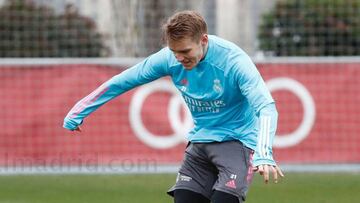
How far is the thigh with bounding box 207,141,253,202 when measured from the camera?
5980mm

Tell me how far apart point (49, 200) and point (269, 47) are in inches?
265

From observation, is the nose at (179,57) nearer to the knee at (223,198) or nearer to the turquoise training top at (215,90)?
the turquoise training top at (215,90)

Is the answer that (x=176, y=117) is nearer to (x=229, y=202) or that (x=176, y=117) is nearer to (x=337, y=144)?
(x=337, y=144)

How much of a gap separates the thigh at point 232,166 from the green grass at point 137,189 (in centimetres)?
374

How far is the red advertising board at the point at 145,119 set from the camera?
1293cm

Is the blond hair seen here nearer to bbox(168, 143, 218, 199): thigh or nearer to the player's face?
the player's face

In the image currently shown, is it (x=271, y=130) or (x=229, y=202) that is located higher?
(x=271, y=130)

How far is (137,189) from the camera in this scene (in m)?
11.1

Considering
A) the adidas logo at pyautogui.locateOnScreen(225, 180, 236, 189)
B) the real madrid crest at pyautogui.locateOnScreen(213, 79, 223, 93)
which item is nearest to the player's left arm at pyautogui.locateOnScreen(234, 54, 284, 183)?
the real madrid crest at pyautogui.locateOnScreen(213, 79, 223, 93)

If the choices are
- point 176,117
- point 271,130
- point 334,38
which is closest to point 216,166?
point 271,130

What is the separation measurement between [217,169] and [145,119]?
22.3ft

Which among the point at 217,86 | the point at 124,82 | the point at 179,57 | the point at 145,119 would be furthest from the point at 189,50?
the point at 145,119

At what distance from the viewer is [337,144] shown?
13047 mm

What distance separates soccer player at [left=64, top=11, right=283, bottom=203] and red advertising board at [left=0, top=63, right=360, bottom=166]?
21.7 ft
